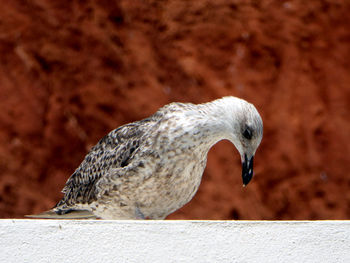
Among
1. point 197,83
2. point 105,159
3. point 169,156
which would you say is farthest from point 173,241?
point 197,83

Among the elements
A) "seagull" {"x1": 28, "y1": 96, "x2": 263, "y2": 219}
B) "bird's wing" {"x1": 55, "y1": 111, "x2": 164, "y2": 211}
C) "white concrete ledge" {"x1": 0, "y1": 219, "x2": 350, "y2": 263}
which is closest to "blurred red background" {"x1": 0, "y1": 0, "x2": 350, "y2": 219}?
"bird's wing" {"x1": 55, "y1": 111, "x2": 164, "y2": 211}

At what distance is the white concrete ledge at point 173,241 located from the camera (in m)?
1.97

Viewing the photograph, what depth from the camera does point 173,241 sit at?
2.00 m

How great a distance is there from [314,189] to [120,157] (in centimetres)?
159

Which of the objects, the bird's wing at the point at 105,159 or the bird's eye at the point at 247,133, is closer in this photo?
the bird's eye at the point at 247,133

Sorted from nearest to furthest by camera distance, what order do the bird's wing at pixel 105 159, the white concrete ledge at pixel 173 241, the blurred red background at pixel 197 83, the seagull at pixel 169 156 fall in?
1. the white concrete ledge at pixel 173 241
2. the seagull at pixel 169 156
3. the bird's wing at pixel 105 159
4. the blurred red background at pixel 197 83

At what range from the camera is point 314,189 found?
392cm

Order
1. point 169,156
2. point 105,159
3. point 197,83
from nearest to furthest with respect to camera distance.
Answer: point 169,156, point 105,159, point 197,83

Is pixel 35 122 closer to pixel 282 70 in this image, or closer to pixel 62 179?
pixel 62 179

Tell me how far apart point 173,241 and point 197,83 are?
2.10 meters

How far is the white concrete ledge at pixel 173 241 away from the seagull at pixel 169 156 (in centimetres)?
66

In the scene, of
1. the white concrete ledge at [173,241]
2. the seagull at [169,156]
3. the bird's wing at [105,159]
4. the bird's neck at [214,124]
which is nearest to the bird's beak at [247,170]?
the seagull at [169,156]

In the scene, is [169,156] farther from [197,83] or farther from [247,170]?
[197,83]

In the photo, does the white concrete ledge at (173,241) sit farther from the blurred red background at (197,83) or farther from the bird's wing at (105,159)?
the blurred red background at (197,83)
